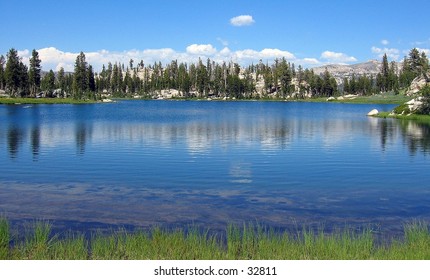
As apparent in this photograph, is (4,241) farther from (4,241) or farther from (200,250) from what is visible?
(200,250)

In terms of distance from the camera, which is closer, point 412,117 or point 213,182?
point 213,182

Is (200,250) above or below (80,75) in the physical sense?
below

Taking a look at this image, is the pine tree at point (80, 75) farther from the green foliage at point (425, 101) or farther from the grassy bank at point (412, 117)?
the green foliage at point (425, 101)

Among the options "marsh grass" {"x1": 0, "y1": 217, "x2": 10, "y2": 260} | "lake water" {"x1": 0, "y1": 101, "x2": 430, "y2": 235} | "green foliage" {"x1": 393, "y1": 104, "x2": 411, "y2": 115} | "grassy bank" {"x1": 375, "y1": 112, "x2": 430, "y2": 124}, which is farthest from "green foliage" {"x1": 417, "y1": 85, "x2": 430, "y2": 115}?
"marsh grass" {"x1": 0, "y1": 217, "x2": 10, "y2": 260}

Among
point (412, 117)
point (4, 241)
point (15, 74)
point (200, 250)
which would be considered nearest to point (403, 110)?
point (412, 117)

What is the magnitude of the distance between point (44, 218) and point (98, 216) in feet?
5.97

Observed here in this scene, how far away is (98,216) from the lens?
16.9m

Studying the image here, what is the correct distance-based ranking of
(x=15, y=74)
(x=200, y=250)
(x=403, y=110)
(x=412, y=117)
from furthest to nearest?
(x=15, y=74)
(x=403, y=110)
(x=412, y=117)
(x=200, y=250)

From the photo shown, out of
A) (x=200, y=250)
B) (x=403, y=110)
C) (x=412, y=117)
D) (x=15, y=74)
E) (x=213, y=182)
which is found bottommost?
Result: (x=213, y=182)

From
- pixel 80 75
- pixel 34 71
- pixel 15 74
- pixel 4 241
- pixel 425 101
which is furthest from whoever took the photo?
pixel 80 75

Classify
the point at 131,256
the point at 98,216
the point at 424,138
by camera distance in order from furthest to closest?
the point at 424,138
the point at 98,216
the point at 131,256

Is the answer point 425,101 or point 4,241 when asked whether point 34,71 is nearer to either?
point 425,101
